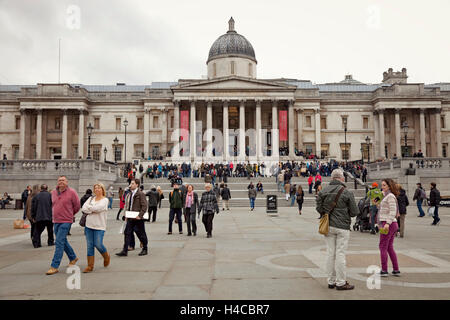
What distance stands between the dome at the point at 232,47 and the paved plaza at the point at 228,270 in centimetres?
5387

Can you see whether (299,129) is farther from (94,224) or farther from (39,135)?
(94,224)

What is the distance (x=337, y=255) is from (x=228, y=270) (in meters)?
2.43

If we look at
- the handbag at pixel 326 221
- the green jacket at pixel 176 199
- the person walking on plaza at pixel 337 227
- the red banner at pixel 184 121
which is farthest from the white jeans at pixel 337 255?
the red banner at pixel 184 121

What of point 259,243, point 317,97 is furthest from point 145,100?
point 259,243

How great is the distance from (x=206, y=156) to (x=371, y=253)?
45.9 metres

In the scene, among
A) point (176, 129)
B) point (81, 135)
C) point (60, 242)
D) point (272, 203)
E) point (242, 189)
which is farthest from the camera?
point (81, 135)

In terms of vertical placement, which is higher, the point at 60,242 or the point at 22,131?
the point at 22,131

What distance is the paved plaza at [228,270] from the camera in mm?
6262

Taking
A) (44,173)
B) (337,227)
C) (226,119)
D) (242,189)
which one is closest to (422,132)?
(226,119)

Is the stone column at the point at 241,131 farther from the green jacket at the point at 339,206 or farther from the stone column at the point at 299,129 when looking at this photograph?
the green jacket at the point at 339,206

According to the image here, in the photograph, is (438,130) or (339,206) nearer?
(339,206)

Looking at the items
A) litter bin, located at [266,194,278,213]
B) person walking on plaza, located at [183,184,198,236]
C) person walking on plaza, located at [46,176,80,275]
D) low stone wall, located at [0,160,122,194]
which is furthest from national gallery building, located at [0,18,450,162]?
person walking on plaza, located at [46,176,80,275]

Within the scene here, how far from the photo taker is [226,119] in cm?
5616

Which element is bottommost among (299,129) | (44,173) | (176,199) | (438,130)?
(176,199)
